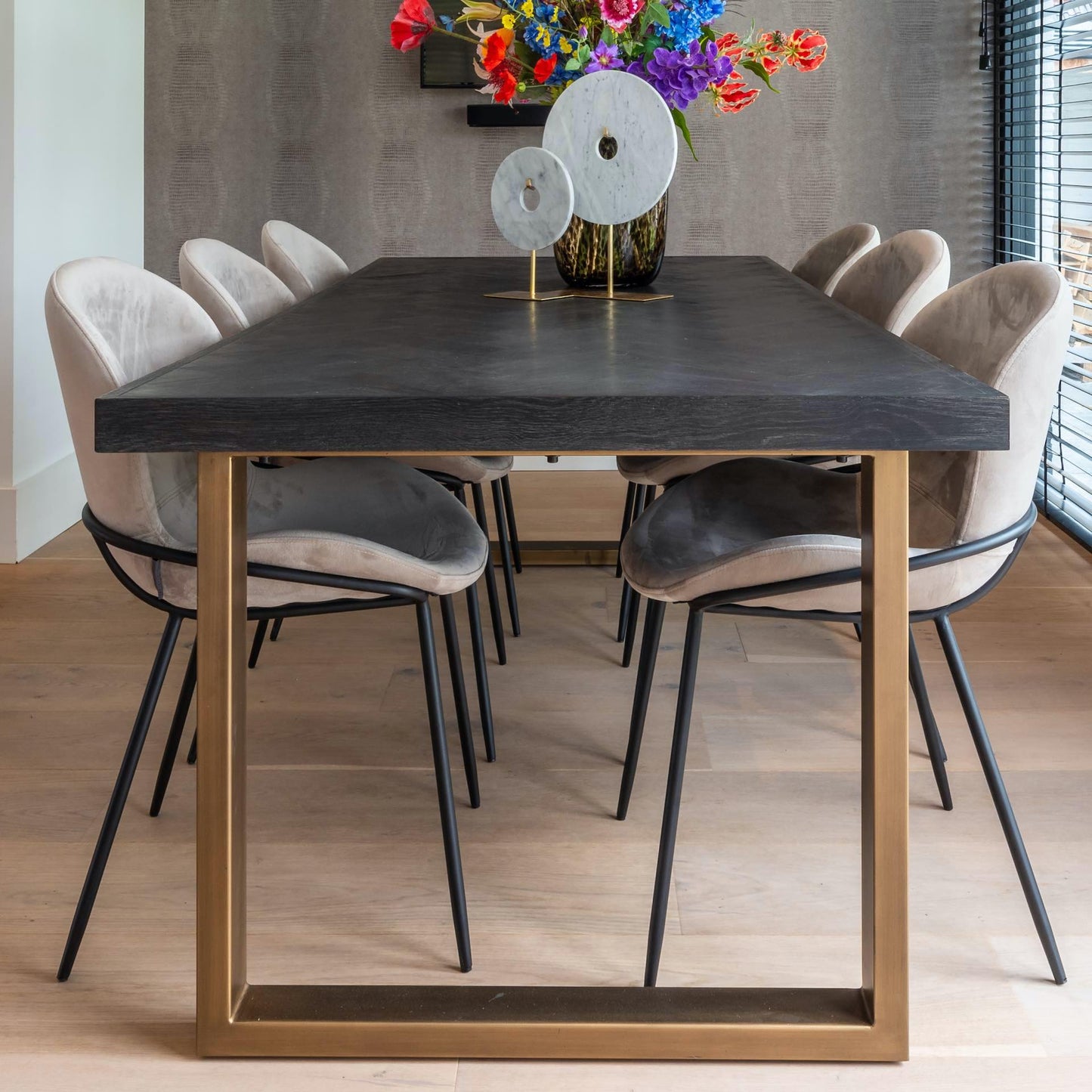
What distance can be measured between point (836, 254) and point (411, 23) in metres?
1.22

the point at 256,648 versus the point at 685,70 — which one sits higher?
the point at 685,70

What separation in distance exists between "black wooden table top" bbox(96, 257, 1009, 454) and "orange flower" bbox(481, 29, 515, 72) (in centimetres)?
77

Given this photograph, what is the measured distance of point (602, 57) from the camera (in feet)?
6.63

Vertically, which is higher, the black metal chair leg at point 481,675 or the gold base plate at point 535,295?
the gold base plate at point 535,295

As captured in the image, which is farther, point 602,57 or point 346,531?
point 602,57

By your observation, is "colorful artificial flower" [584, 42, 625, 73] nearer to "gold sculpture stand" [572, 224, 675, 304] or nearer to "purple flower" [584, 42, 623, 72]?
"purple flower" [584, 42, 623, 72]

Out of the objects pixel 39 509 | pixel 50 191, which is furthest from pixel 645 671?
pixel 50 191

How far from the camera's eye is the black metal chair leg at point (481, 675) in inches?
75.1

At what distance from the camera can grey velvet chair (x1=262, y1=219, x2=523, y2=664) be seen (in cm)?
241

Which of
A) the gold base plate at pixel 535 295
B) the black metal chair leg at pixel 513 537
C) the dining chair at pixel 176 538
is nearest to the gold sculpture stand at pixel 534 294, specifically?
the gold base plate at pixel 535 295

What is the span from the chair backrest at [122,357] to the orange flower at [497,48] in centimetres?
67

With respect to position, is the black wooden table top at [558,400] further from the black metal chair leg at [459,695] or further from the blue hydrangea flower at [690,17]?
the blue hydrangea flower at [690,17]

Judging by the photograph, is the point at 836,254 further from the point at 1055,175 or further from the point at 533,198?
the point at 1055,175

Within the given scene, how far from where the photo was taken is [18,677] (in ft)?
8.03
